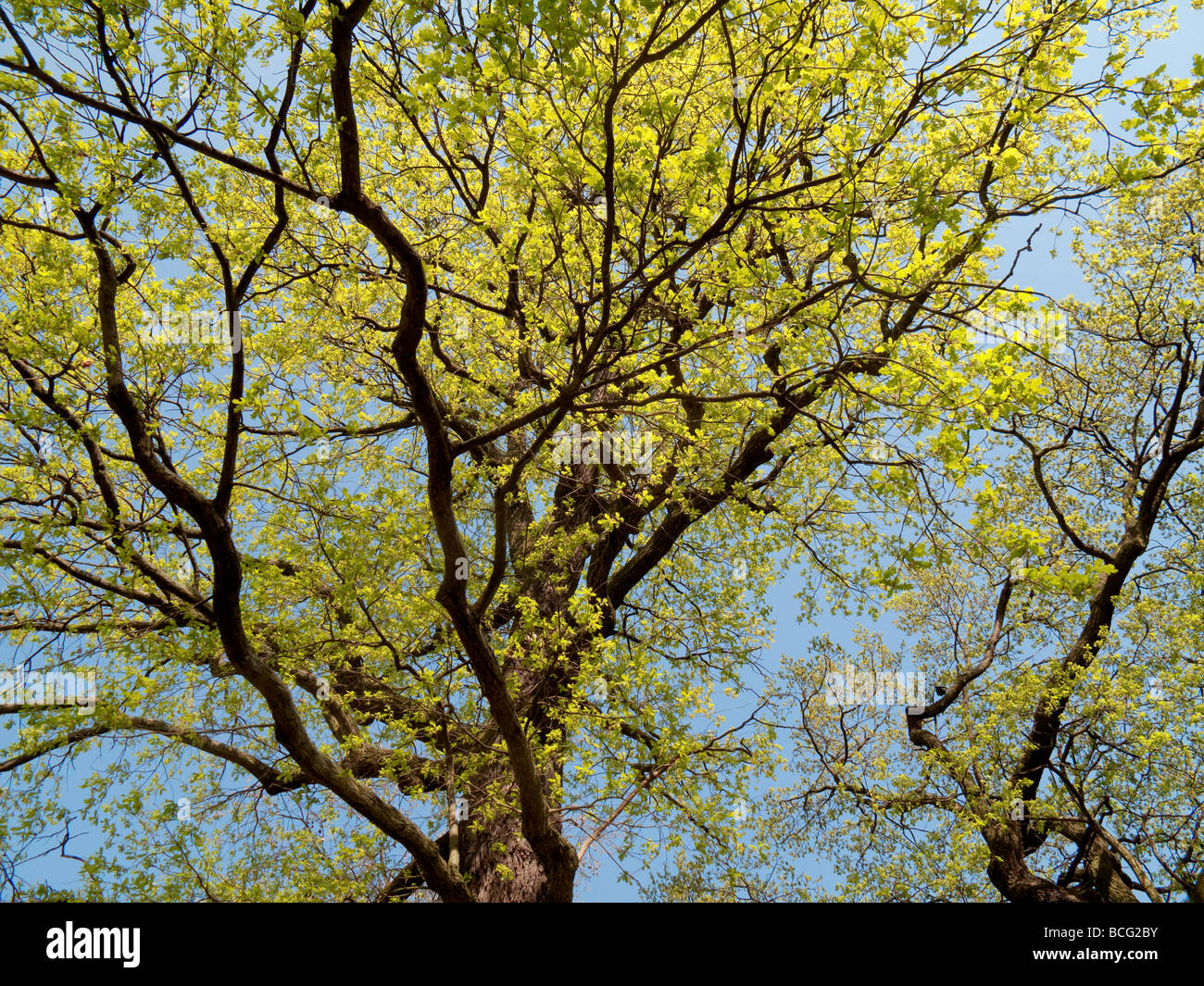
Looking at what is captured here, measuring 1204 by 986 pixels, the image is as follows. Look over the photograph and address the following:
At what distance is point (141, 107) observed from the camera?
521 cm

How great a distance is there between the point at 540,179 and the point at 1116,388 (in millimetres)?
9551

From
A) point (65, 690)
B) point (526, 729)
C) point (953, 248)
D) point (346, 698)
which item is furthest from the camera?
point (346, 698)

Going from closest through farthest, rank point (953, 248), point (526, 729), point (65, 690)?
point (953, 248) → point (65, 690) → point (526, 729)

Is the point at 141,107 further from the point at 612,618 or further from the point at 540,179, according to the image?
the point at 612,618

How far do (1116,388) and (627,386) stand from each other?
8.08 meters

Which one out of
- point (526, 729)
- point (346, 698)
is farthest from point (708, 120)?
point (346, 698)
